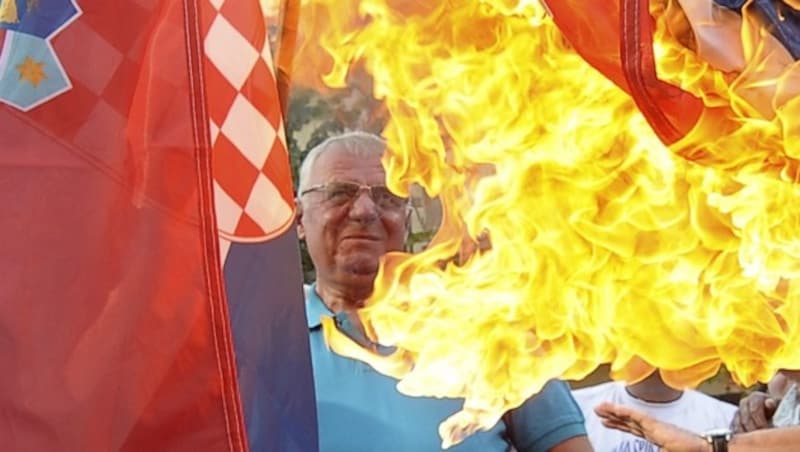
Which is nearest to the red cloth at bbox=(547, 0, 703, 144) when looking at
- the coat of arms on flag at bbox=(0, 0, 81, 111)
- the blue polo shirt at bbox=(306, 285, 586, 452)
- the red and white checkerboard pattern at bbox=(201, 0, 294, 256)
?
the red and white checkerboard pattern at bbox=(201, 0, 294, 256)

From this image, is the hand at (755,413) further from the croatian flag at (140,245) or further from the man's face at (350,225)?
the croatian flag at (140,245)

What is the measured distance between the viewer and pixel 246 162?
1.85 meters

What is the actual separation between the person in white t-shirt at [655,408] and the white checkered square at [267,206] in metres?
2.28

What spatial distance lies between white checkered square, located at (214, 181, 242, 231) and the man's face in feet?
4.17

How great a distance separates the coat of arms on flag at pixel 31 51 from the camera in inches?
69.1

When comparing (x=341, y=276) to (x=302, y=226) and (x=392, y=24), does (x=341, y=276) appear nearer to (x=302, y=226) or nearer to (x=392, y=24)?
(x=302, y=226)

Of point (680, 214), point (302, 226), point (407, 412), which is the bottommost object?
point (407, 412)

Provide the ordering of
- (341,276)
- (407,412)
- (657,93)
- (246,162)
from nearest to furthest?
1. (246,162)
2. (657,93)
3. (407,412)
4. (341,276)

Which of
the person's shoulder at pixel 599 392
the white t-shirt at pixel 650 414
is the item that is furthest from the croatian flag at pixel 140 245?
the person's shoulder at pixel 599 392

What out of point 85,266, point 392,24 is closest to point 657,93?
point 392,24

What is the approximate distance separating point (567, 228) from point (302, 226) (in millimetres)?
895

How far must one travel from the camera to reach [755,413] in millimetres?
3777

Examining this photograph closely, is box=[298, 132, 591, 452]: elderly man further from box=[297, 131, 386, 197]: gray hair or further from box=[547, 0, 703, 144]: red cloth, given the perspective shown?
box=[547, 0, 703, 144]: red cloth

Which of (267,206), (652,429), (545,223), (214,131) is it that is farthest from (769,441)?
(214,131)
